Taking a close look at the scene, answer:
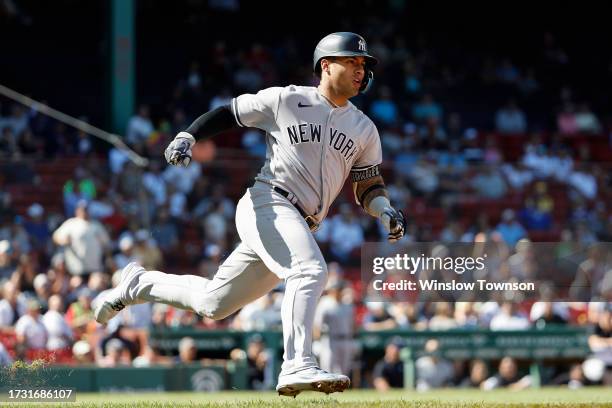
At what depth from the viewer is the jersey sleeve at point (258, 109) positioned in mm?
7031

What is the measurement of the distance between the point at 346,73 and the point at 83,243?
7.78 m

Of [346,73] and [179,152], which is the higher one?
[346,73]

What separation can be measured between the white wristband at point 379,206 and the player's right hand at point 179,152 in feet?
3.75

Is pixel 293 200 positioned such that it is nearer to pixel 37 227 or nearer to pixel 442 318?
pixel 37 227

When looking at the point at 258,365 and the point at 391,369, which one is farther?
the point at 391,369

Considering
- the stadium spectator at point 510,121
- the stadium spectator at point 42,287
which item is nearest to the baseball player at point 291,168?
the stadium spectator at point 42,287

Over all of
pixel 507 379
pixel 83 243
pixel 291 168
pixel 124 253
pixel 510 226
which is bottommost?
pixel 507 379

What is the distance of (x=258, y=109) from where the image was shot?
7051 millimetres

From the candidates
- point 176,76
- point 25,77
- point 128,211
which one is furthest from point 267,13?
point 128,211

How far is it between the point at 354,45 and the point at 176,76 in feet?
53.0

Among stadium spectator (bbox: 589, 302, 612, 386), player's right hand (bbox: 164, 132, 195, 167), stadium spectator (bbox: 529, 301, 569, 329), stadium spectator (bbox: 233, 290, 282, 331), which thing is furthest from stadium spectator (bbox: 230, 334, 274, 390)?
player's right hand (bbox: 164, 132, 195, 167)

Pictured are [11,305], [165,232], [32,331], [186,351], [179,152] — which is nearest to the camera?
[179,152]

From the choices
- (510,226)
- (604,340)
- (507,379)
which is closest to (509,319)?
(507,379)

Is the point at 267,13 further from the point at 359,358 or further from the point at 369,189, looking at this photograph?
the point at 369,189
